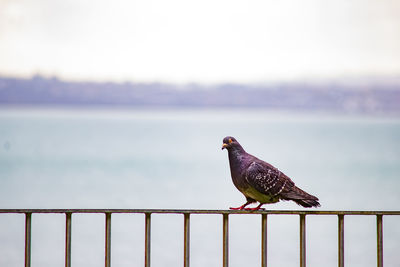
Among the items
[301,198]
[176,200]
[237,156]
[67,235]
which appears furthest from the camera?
[176,200]

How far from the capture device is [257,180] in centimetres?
376

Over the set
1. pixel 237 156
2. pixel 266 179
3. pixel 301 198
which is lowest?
pixel 301 198

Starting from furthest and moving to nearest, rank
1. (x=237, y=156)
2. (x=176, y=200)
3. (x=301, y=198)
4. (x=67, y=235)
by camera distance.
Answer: (x=176, y=200), (x=237, y=156), (x=301, y=198), (x=67, y=235)

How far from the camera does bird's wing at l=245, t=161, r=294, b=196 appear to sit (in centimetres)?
376

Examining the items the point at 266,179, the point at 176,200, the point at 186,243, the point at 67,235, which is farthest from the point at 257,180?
the point at 176,200

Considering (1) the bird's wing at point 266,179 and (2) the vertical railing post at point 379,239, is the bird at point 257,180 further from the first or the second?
(2) the vertical railing post at point 379,239

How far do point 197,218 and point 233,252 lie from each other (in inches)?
163

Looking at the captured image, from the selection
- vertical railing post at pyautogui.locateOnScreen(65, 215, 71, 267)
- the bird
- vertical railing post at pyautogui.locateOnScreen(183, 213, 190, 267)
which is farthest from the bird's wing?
vertical railing post at pyautogui.locateOnScreen(65, 215, 71, 267)

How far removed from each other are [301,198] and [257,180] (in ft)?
0.85

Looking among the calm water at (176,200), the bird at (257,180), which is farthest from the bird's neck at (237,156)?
the calm water at (176,200)

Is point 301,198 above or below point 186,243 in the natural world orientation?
above

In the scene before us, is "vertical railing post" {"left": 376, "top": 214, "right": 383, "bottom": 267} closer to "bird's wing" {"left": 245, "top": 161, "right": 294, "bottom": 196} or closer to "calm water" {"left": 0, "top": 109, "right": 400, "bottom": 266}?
"bird's wing" {"left": 245, "top": 161, "right": 294, "bottom": 196}

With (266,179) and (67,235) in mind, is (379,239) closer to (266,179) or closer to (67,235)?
(266,179)

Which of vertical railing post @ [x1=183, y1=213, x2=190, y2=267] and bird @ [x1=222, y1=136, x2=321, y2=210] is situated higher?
bird @ [x1=222, y1=136, x2=321, y2=210]
